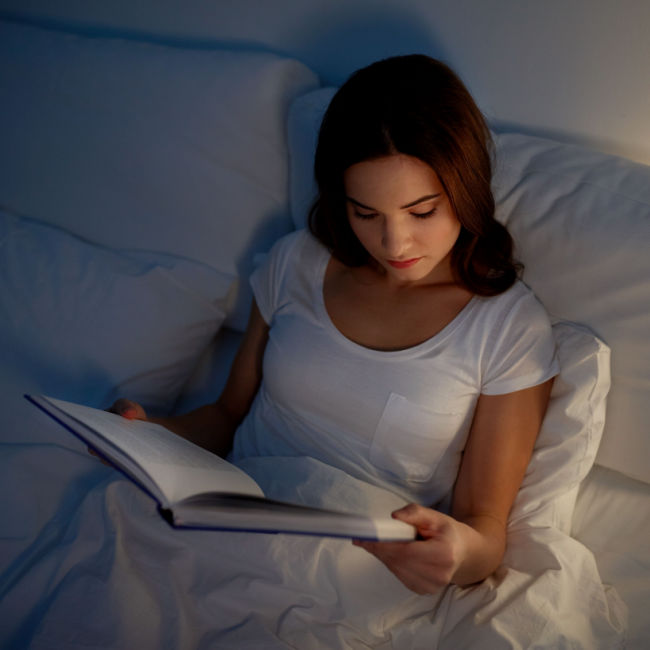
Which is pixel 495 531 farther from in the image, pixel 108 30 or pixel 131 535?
pixel 108 30

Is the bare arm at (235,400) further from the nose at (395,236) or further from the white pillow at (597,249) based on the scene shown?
the white pillow at (597,249)

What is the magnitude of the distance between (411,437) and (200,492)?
0.43 m

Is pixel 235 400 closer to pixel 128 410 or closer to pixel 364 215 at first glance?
pixel 128 410

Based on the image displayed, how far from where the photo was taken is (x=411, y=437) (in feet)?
3.36

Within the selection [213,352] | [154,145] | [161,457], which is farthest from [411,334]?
[154,145]

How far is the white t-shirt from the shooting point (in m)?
1.00

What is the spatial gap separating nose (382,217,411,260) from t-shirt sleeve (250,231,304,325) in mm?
301

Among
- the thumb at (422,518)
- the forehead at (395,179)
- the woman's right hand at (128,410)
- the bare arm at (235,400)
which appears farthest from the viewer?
the bare arm at (235,400)

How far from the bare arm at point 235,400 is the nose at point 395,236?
14.4 inches

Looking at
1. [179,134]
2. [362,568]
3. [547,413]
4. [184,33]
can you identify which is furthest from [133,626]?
[184,33]

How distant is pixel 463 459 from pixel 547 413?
158mm

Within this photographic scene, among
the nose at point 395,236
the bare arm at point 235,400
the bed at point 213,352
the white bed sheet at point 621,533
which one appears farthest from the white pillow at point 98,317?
the white bed sheet at point 621,533

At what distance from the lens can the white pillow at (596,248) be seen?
1.02 m

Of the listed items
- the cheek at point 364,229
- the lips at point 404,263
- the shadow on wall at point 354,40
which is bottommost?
the lips at point 404,263
